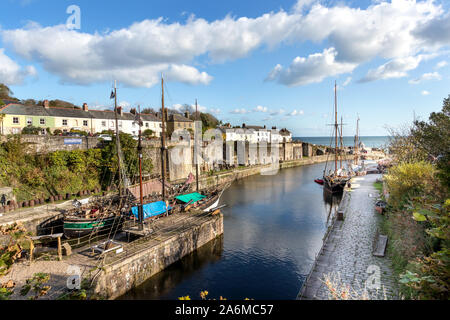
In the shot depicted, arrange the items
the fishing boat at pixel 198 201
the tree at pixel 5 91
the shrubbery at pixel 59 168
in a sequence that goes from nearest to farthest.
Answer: the fishing boat at pixel 198 201, the shrubbery at pixel 59 168, the tree at pixel 5 91

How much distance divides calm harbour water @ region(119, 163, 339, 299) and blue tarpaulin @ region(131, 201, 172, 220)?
→ 12.5ft

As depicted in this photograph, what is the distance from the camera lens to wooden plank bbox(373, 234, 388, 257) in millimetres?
12477

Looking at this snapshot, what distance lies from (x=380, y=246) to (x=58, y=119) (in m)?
38.7

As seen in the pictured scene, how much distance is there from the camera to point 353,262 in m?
12.0

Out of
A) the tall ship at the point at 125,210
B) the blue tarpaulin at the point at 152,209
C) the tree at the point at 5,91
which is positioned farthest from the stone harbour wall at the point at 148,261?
the tree at the point at 5,91

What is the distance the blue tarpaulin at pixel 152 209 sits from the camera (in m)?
17.0

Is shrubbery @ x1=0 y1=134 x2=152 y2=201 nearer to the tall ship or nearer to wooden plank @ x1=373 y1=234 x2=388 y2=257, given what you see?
the tall ship

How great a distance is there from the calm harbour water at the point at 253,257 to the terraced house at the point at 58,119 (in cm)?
1638

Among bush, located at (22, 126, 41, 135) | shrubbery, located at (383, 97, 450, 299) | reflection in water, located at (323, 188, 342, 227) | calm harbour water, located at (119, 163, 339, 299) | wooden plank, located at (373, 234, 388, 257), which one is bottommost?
calm harbour water, located at (119, 163, 339, 299)

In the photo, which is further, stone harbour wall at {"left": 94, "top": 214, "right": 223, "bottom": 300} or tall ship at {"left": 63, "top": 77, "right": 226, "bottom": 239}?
tall ship at {"left": 63, "top": 77, "right": 226, "bottom": 239}

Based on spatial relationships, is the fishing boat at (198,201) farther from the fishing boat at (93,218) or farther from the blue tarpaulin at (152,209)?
the fishing boat at (93,218)

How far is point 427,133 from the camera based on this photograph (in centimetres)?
1648

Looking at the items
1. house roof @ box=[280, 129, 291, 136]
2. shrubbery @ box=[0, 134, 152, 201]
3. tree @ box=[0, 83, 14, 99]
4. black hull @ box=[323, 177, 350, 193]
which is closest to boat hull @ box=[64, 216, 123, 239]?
shrubbery @ box=[0, 134, 152, 201]
